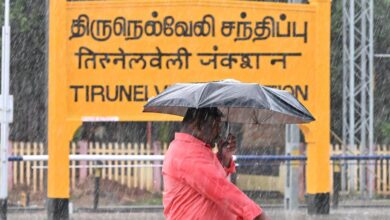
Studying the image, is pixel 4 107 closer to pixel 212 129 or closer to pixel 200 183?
pixel 212 129

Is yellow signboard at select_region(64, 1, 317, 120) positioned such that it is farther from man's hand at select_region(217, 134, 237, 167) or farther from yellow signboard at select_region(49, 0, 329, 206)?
man's hand at select_region(217, 134, 237, 167)

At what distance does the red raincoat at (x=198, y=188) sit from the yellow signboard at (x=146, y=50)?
9.07 meters

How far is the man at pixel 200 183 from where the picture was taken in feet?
15.8

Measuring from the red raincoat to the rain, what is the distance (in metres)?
8.83

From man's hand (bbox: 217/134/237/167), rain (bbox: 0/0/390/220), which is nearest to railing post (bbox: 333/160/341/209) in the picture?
rain (bbox: 0/0/390/220)

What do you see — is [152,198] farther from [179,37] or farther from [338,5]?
[179,37]

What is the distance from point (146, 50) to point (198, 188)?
31.4 feet

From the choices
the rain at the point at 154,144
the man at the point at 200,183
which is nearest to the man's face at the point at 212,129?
the man at the point at 200,183

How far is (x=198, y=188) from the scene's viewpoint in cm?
484

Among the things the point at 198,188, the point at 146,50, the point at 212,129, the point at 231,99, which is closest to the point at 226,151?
the point at 231,99

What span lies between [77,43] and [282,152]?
13.0 metres

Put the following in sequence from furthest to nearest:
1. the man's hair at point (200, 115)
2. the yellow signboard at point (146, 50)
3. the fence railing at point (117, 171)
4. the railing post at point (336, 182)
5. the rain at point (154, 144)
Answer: the fence railing at point (117, 171) < the railing post at point (336, 182) < the rain at point (154, 144) < the yellow signboard at point (146, 50) < the man's hair at point (200, 115)

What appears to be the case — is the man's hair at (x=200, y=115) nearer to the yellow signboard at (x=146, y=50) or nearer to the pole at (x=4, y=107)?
the pole at (x=4, y=107)

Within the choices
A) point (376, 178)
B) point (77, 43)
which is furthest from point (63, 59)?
point (376, 178)
